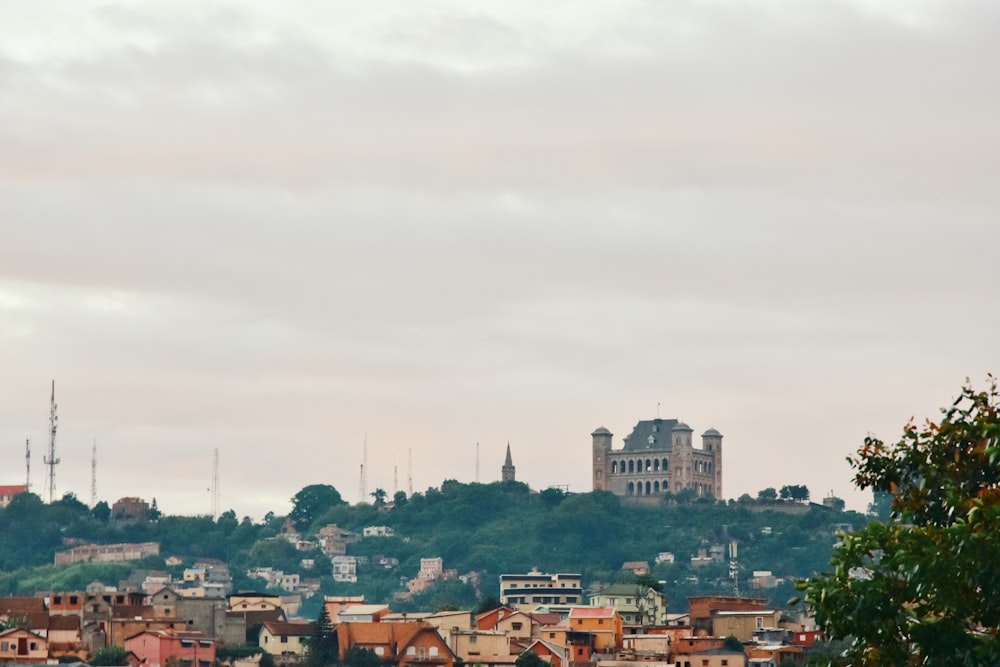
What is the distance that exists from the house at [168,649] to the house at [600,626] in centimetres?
2019

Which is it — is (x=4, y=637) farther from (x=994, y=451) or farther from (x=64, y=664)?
(x=994, y=451)

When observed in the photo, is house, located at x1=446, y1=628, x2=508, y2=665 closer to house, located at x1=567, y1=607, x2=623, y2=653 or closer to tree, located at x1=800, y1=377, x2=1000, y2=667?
house, located at x1=567, y1=607, x2=623, y2=653

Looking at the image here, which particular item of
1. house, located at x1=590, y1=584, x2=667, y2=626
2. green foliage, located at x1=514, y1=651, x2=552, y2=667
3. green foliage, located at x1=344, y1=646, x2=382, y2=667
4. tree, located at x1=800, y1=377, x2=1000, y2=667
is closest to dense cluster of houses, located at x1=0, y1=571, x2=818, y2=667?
green foliage, located at x1=344, y1=646, x2=382, y2=667

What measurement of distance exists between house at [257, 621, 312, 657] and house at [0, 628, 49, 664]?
48.7ft

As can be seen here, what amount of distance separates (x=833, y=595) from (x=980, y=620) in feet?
7.91

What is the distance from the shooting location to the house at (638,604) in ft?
542

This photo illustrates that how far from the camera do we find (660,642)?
132 m

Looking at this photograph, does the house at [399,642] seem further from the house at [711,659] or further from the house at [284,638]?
the house at [711,659]

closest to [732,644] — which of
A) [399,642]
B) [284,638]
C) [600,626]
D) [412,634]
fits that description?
[600,626]

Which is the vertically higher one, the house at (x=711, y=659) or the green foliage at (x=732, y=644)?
the green foliage at (x=732, y=644)

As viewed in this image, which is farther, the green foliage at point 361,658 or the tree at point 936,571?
the green foliage at point 361,658

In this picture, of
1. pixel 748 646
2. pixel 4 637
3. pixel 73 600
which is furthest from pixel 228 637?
pixel 748 646

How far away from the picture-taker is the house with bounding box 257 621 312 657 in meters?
139

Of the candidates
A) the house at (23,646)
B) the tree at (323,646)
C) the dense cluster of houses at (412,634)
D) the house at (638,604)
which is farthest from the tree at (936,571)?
the house at (638,604)
